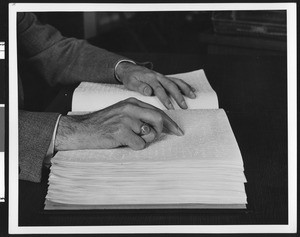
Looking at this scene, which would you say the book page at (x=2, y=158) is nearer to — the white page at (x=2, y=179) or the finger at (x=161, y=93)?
the white page at (x=2, y=179)

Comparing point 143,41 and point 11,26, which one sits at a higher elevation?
point 143,41

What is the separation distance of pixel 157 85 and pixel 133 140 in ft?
0.66

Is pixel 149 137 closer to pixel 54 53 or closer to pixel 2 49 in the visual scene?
pixel 2 49

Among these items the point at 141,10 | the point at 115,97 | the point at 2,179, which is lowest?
the point at 2,179

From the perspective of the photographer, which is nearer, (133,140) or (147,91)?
(133,140)

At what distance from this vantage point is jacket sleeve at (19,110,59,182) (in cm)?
61

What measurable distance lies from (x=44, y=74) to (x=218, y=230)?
1.76 ft

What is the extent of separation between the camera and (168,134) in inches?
24.8

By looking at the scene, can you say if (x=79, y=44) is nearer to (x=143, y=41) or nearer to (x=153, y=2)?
(x=153, y=2)

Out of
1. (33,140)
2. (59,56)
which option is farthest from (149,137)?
(59,56)

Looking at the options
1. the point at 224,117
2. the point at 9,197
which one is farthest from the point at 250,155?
the point at 9,197

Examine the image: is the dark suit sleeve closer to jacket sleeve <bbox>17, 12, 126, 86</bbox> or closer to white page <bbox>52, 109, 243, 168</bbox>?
jacket sleeve <bbox>17, 12, 126, 86</bbox>

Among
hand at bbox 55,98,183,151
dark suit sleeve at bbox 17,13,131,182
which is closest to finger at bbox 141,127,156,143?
hand at bbox 55,98,183,151

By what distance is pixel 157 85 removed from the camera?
79 cm
